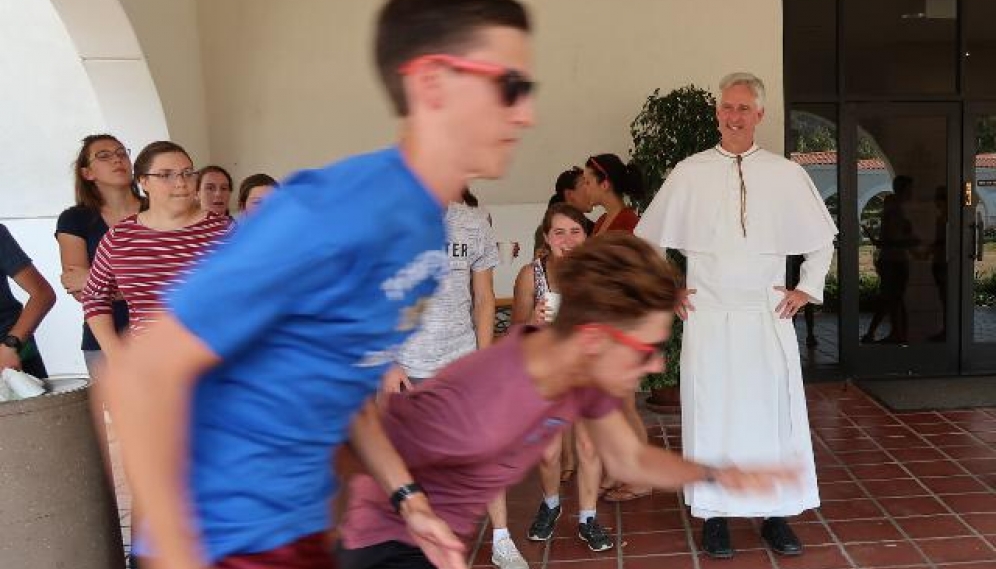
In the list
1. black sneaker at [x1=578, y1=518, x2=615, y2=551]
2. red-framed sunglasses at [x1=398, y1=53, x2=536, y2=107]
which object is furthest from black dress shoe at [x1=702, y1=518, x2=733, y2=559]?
red-framed sunglasses at [x1=398, y1=53, x2=536, y2=107]

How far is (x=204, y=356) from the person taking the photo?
92 centimetres

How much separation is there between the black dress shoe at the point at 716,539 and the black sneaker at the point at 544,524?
0.66m

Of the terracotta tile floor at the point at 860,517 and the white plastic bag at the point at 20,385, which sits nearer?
the white plastic bag at the point at 20,385

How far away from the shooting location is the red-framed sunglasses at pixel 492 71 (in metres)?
1.05

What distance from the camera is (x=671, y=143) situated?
6168mm

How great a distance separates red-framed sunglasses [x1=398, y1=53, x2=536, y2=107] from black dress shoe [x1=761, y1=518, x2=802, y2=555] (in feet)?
10.4

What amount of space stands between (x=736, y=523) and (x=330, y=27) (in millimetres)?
4741

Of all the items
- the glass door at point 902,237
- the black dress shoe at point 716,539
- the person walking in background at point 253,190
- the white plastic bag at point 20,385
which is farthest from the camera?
the glass door at point 902,237

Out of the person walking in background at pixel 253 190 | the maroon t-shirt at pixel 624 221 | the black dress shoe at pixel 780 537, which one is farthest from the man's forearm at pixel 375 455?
the person walking in background at pixel 253 190

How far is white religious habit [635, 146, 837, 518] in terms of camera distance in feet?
12.4

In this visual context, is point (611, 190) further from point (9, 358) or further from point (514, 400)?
point (514, 400)

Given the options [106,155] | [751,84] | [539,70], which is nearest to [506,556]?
[751,84]

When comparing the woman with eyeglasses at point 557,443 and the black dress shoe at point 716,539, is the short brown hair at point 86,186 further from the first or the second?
the black dress shoe at point 716,539

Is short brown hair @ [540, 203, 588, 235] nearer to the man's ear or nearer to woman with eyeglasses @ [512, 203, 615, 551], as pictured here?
woman with eyeglasses @ [512, 203, 615, 551]
